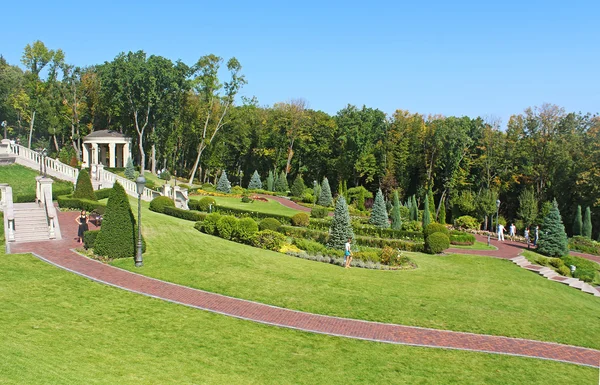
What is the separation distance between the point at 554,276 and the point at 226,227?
19510 millimetres

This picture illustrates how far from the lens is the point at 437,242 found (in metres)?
32.5

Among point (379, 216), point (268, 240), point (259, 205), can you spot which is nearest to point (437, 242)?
point (379, 216)

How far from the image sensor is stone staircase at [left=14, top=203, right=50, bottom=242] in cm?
2330

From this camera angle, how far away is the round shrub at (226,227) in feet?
92.1

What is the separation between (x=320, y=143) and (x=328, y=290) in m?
56.5

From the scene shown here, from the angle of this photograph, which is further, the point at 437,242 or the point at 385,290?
the point at 437,242

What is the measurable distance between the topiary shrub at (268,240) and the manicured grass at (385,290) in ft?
4.47

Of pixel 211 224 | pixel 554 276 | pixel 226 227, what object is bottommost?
pixel 554 276

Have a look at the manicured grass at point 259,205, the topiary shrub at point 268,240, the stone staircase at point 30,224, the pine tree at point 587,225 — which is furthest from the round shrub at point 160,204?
the pine tree at point 587,225

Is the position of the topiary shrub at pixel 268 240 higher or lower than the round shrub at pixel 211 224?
lower

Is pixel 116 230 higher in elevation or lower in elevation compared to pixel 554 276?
higher

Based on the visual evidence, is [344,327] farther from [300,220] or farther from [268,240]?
[300,220]

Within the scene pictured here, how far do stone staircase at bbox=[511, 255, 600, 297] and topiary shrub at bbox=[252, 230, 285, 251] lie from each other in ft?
51.4

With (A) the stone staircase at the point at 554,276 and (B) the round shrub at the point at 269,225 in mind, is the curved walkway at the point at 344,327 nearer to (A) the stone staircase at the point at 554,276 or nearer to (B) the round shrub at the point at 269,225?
(A) the stone staircase at the point at 554,276
